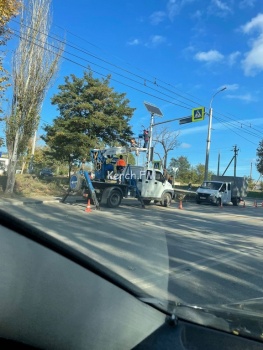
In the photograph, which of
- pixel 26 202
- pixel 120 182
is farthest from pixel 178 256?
pixel 120 182

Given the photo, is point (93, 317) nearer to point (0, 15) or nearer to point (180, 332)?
point (180, 332)

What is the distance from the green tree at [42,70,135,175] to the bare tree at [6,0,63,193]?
3.55 metres

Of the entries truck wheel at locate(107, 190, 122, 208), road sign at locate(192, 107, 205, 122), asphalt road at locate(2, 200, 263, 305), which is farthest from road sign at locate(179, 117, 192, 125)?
asphalt road at locate(2, 200, 263, 305)

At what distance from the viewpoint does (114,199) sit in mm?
18156

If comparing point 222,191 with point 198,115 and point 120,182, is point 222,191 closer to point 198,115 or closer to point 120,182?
point 198,115

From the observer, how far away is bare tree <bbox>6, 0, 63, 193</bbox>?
70.3 feet

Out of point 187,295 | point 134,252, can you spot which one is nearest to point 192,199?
point 134,252

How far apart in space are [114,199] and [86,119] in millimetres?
9270

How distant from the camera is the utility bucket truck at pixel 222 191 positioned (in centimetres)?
2705

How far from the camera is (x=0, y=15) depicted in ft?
44.0

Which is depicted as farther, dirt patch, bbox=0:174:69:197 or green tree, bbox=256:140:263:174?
green tree, bbox=256:140:263:174

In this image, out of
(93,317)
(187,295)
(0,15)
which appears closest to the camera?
(93,317)

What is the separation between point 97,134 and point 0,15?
14.0m

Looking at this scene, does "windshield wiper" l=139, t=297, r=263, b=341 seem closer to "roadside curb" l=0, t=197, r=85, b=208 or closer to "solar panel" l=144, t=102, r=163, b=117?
"roadside curb" l=0, t=197, r=85, b=208
